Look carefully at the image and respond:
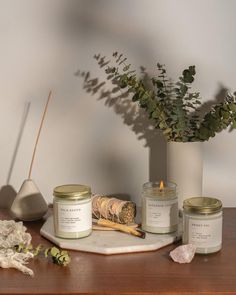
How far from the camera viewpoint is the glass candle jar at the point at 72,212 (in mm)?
797

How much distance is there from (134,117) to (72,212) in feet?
1.07

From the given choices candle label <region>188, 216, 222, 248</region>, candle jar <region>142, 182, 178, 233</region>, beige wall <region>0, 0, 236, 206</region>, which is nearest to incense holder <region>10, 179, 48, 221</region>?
beige wall <region>0, 0, 236, 206</region>

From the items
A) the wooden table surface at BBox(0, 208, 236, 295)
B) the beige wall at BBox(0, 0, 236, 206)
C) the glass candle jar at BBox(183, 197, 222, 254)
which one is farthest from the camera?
the beige wall at BBox(0, 0, 236, 206)

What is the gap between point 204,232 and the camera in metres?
0.76

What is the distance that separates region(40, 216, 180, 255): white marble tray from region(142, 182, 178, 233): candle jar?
1cm

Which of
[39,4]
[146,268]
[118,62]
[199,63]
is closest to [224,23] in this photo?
[199,63]

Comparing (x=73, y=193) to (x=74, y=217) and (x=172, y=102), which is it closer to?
(x=74, y=217)

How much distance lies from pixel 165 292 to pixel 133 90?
0.45 m

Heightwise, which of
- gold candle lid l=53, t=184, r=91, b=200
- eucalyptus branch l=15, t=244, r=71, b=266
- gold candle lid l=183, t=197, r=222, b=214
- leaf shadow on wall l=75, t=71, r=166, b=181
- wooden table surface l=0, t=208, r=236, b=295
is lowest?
wooden table surface l=0, t=208, r=236, b=295

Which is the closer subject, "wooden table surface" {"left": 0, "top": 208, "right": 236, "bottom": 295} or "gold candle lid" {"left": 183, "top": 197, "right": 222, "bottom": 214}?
"wooden table surface" {"left": 0, "top": 208, "right": 236, "bottom": 295}

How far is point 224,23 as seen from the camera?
101cm

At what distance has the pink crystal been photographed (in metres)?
0.74

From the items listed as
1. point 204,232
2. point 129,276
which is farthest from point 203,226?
point 129,276

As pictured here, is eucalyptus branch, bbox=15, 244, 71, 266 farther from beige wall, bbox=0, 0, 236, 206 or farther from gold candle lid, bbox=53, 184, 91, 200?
beige wall, bbox=0, 0, 236, 206
